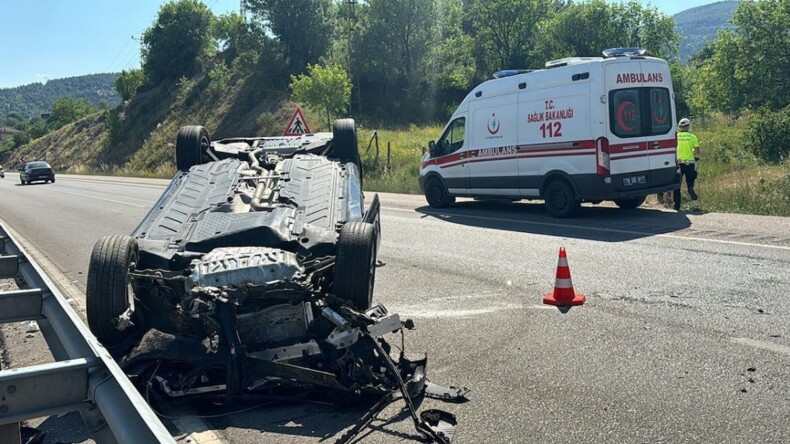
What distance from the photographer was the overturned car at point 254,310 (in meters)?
4.28

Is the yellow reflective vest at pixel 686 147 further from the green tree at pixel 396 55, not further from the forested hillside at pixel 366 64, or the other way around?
the green tree at pixel 396 55

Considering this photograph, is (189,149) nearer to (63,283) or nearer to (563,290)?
(63,283)

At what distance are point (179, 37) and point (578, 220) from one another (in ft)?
222

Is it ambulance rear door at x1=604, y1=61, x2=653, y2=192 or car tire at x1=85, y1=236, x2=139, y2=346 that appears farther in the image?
ambulance rear door at x1=604, y1=61, x2=653, y2=192

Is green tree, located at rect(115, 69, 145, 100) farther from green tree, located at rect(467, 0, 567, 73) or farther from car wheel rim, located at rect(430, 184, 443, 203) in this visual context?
car wheel rim, located at rect(430, 184, 443, 203)

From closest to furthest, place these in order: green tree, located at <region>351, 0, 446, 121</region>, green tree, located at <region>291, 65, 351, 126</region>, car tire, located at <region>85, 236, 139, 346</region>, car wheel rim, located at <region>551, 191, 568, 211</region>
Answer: car tire, located at <region>85, 236, 139, 346</region> → car wheel rim, located at <region>551, 191, 568, 211</region> → green tree, located at <region>291, 65, 351, 126</region> → green tree, located at <region>351, 0, 446, 121</region>

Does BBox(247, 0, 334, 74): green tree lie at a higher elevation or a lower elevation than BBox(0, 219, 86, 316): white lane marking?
higher

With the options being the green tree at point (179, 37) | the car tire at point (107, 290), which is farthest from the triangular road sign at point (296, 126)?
the green tree at point (179, 37)

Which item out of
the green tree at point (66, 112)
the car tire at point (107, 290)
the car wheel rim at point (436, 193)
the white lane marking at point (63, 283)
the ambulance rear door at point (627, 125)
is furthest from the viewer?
the green tree at point (66, 112)

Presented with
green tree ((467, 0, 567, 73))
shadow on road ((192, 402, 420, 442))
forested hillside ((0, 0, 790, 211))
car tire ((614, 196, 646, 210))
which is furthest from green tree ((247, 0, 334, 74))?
shadow on road ((192, 402, 420, 442))

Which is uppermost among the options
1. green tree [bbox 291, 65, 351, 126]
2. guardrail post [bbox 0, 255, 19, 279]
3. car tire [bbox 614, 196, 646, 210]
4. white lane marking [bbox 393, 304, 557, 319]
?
green tree [bbox 291, 65, 351, 126]

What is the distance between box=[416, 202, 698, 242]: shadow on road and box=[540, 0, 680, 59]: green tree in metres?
53.4

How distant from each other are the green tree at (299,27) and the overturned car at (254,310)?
53186 mm

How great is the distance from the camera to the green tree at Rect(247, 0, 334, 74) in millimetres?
57041
